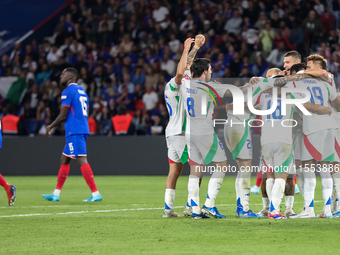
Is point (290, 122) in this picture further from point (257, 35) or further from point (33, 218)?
point (257, 35)

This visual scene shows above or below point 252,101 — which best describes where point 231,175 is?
below

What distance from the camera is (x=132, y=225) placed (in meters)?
5.93

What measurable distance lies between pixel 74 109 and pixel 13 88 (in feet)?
30.5

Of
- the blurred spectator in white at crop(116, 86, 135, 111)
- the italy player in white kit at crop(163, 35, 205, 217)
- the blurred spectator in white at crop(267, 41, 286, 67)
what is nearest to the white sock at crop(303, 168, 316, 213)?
the italy player in white kit at crop(163, 35, 205, 217)

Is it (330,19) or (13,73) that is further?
(13,73)

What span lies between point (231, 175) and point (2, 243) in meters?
10.1

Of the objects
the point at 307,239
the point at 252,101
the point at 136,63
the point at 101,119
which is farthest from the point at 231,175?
the point at 307,239

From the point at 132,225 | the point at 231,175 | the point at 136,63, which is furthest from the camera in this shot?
the point at 136,63

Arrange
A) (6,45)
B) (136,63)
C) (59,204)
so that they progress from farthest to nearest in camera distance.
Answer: (6,45) < (136,63) < (59,204)

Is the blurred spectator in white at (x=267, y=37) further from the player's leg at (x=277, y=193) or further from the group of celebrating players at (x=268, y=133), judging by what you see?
the player's leg at (x=277, y=193)

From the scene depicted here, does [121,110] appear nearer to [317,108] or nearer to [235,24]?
[235,24]

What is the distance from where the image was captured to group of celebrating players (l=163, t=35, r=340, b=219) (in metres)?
6.18

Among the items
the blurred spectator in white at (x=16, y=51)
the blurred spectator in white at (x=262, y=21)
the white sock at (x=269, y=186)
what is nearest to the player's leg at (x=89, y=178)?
the white sock at (x=269, y=186)

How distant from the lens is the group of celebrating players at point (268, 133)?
20.3 feet
